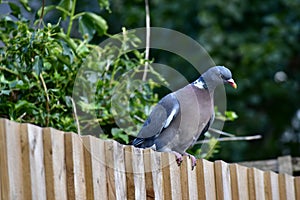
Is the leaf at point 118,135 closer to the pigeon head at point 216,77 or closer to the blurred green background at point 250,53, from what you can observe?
the pigeon head at point 216,77

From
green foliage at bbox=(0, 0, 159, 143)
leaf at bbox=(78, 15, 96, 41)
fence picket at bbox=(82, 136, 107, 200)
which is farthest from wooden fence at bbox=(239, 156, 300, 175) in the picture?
fence picket at bbox=(82, 136, 107, 200)

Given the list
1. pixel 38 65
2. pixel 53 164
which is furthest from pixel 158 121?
pixel 53 164

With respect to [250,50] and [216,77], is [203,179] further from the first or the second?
Answer: [250,50]

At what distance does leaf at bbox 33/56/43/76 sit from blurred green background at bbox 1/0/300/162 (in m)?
5.61

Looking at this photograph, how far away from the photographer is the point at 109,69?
14.6ft

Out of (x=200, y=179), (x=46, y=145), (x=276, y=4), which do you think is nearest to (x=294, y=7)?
(x=276, y=4)

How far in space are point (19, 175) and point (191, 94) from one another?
70.4 inches

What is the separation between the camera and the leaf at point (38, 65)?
3.57m

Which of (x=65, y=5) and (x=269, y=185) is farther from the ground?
(x=65, y=5)

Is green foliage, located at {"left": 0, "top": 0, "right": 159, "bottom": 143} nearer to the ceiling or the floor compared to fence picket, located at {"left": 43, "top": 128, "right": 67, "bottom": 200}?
nearer to the ceiling

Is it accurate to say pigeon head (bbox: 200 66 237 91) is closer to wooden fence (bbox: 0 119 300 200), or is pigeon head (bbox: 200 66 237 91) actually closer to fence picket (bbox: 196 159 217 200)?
wooden fence (bbox: 0 119 300 200)

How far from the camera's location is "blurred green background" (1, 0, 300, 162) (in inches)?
369

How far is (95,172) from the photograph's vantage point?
2.65 m

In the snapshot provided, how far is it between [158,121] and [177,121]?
0.10 metres
